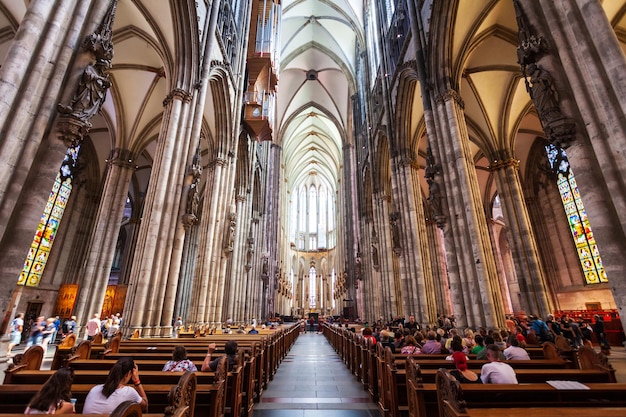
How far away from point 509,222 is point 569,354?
1113 centimetres

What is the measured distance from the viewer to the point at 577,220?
1609cm

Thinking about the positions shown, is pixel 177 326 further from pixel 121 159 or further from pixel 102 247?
pixel 121 159

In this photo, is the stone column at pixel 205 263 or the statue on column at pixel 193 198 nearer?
the statue on column at pixel 193 198

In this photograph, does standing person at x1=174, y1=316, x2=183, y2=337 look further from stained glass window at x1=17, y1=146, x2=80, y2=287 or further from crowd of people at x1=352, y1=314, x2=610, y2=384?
stained glass window at x1=17, y1=146, x2=80, y2=287

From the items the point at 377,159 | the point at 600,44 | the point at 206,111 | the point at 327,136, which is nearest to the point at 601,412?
the point at 600,44

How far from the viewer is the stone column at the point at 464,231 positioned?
7742 millimetres

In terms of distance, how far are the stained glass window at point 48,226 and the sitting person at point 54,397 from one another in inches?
669

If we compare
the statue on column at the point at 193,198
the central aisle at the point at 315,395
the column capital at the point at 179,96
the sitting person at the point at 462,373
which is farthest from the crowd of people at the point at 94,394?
the column capital at the point at 179,96

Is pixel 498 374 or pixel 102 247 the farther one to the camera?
pixel 102 247

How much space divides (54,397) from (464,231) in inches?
350

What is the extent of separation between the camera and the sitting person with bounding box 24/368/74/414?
189 cm

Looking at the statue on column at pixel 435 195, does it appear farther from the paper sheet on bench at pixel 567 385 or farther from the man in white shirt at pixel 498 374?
the paper sheet on bench at pixel 567 385

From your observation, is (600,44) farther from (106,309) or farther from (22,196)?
(106,309)

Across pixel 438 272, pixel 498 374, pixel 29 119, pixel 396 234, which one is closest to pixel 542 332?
pixel 498 374
